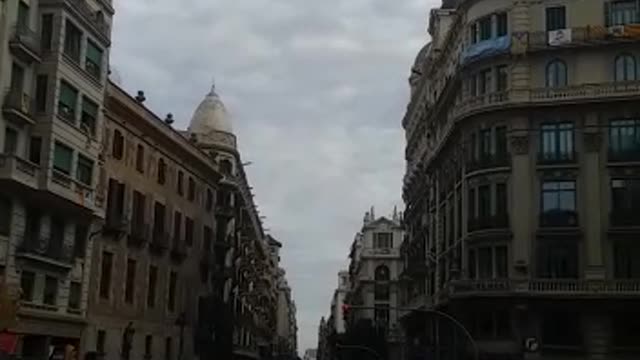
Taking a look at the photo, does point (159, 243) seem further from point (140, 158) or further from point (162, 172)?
point (140, 158)

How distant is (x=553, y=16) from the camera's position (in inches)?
2299

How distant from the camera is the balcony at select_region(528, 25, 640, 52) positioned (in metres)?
56.1

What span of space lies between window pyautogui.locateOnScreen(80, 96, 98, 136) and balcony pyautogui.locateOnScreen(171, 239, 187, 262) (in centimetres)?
1555

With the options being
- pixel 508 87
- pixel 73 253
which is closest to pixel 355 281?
pixel 508 87

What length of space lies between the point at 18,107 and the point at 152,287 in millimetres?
21142

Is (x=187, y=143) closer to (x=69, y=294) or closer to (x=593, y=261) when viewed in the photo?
(x=69, y=294)

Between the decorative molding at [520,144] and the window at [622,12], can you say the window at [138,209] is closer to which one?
the decorative molding at [520,144]

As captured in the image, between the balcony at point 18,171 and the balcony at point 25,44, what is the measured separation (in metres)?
4.37

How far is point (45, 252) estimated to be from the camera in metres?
45.0

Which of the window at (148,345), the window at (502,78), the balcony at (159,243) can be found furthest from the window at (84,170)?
the window at (502,78)

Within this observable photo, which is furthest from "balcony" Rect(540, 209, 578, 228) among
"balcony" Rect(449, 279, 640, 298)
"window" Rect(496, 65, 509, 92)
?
"window" Rect(496, 65, 509, 92)

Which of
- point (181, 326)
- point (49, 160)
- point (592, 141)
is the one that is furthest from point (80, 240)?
point (592, 141)

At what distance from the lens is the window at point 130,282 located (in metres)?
56.2

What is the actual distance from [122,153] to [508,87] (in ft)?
71.7
